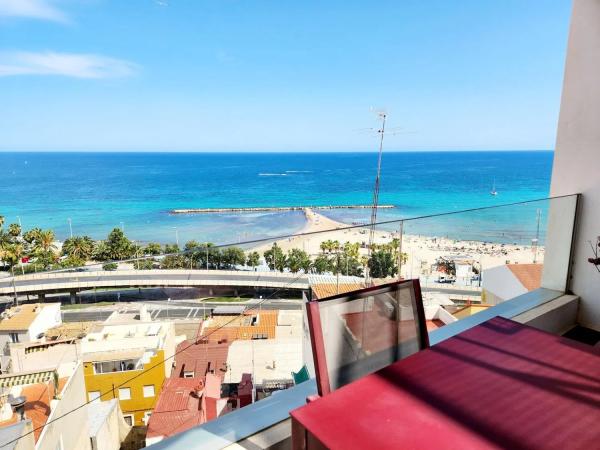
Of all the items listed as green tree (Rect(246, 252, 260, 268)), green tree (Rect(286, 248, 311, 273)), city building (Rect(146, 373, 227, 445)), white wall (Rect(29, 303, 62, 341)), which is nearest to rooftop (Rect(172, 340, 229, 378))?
city building (Rect(146, 373, 227, 445))

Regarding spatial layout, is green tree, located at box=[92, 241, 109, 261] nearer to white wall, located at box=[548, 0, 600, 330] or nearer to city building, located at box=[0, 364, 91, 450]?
city building, located at box=[0, 364, 91, 450]

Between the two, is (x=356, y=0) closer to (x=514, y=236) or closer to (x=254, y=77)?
(x=254, y=77)

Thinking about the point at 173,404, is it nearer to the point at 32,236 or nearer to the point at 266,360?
the point at 266,360

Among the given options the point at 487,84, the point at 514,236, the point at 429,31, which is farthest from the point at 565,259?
the point at 487,84

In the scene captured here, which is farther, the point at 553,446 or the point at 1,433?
the point at 1,433

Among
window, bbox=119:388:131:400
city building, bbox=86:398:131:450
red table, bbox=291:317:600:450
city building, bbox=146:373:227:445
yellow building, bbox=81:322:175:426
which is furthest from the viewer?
window, bbox=119:388:131:400

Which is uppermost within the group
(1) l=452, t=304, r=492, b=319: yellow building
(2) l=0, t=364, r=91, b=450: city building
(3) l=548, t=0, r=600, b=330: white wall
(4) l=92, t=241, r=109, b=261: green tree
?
(3) l=548, t=0, r=600, b=330: white wall
